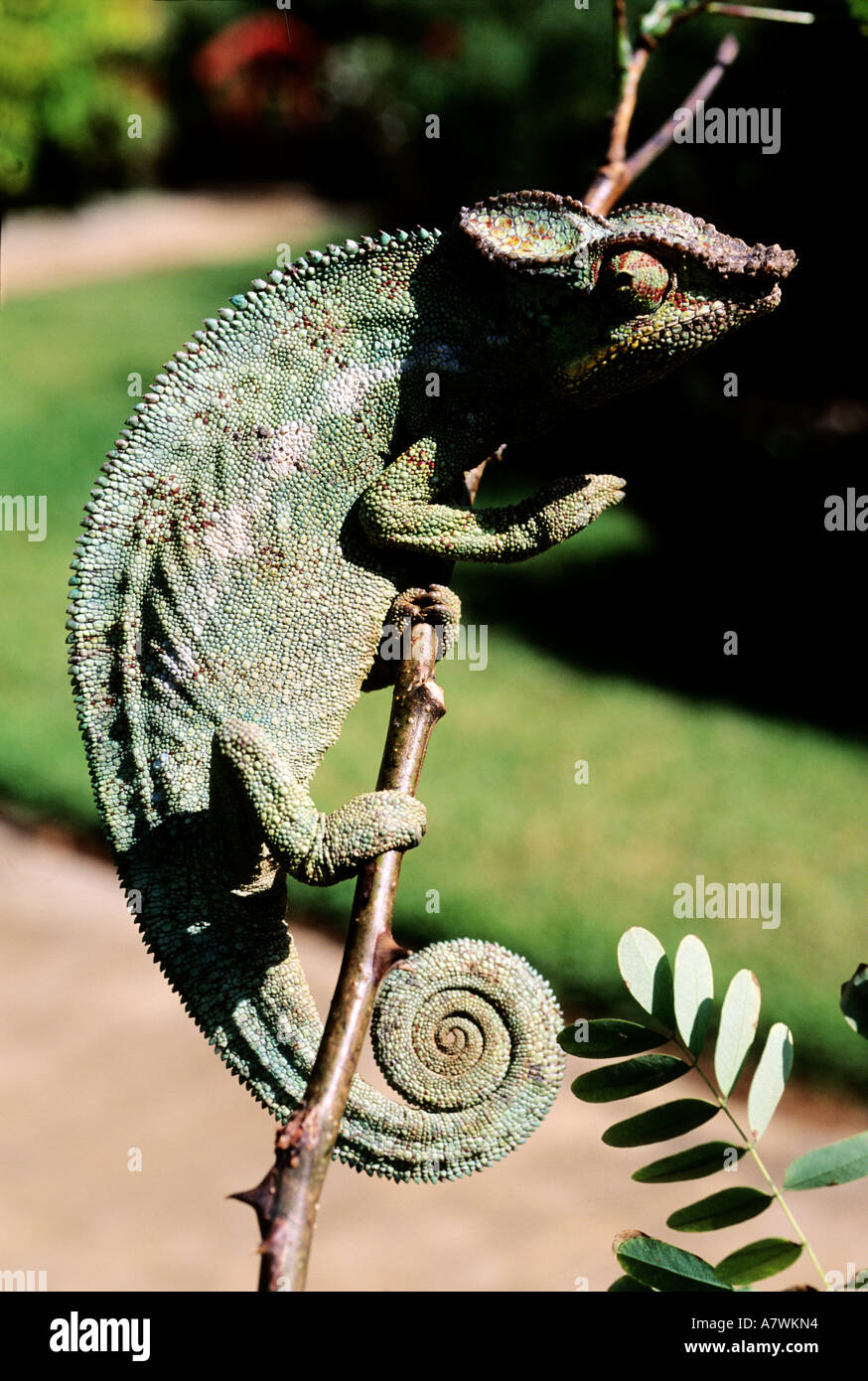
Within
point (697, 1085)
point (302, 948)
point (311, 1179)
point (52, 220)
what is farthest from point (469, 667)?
point (52, 220)

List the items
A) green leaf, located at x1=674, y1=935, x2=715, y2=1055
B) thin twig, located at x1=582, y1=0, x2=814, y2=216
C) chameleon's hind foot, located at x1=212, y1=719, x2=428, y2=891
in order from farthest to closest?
thin twig, located at x1=582, y1=0, x2=814, y2=216, chameleon's hind foot, located at x1=212, y1=719, x2=428, y2=891, green leaf, located at x1=674, y1=935, x2=715, y2=1055

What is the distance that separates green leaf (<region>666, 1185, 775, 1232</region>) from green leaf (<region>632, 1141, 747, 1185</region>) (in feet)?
0.11

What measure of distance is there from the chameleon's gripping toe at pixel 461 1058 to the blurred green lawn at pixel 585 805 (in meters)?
3.13

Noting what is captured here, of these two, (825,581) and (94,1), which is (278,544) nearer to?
(825,581)

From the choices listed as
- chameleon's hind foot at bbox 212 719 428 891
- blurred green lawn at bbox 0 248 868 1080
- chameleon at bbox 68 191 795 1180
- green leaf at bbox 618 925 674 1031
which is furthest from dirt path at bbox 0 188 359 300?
green leaf at bbox 618 925 674 1031

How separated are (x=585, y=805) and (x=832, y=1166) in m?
5.92

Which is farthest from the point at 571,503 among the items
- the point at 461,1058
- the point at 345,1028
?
the point at 345,1028

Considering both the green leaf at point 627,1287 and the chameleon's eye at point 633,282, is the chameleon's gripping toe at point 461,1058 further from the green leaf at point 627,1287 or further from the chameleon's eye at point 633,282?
the chameleon's eye at point 633,282

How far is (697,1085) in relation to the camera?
5406 mm

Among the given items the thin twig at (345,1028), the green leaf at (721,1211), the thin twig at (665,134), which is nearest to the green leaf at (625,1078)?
the green leaf at (721,1211)

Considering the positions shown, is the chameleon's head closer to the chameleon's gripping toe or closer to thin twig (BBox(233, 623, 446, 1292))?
thin twig (BBox(233, 623, 446, 1292))

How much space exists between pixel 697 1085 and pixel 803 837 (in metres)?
1.81

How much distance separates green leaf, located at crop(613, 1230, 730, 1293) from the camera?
145 centimetres

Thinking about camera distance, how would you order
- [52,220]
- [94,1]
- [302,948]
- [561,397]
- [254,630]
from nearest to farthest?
[254,630], [561,397], [302,948], [94,1], [52,220]
